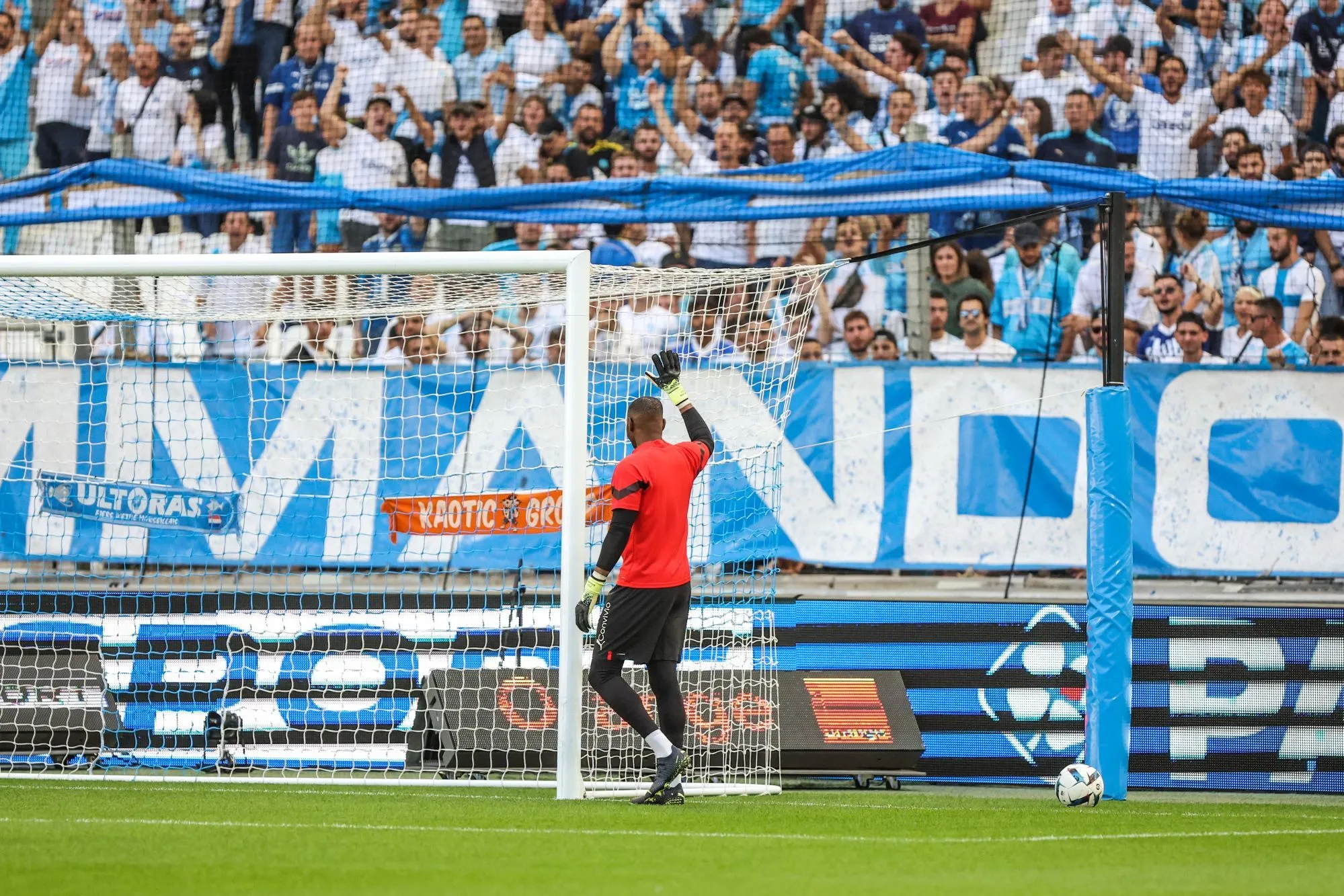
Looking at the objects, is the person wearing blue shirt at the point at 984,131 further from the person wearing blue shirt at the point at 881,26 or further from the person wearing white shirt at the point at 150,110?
the person wearing white shirt at the point at 150,110

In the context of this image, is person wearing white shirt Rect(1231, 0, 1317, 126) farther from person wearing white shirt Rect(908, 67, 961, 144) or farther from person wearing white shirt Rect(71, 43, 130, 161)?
person wearing white shirt Rect(71, 43, 130, 161)

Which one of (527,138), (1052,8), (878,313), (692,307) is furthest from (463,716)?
(1052,8)

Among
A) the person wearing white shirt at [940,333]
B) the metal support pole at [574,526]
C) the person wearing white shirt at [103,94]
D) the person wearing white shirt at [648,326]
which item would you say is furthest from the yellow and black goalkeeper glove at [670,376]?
the person wearing white shirt at [103,94]

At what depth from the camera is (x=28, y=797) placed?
7.45m

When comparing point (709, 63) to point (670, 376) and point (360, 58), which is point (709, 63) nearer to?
point (360, 58)

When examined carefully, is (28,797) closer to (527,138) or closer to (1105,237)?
(1105,237)

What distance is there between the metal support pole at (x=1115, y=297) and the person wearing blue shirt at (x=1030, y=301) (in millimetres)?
2590

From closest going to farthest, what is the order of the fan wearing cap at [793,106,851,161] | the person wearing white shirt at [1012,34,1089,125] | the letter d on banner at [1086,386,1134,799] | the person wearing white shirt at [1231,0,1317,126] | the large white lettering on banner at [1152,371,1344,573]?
1. the letter d on banner at [1086,386,1134,799]
2. the large white lettering on banner at [1152,371,1344,573]
3. the person wearing white shirt at [1231,0,1317,126]
4. the person wearing white shirt at [1012,34,1089,125]
5. the fan wearing cap at [793,106,851,161]

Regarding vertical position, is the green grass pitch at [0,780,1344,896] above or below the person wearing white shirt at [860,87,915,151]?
below

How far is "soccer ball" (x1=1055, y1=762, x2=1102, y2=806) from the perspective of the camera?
8.04 metres

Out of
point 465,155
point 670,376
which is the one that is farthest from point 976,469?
point 465,155

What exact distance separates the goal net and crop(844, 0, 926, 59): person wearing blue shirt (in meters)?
3.69

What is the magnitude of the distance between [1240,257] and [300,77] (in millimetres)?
8940

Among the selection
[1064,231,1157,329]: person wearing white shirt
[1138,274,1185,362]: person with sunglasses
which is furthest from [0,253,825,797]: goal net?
[1138,274,1185,362]: person with sunglasses
